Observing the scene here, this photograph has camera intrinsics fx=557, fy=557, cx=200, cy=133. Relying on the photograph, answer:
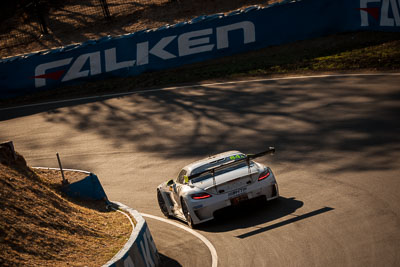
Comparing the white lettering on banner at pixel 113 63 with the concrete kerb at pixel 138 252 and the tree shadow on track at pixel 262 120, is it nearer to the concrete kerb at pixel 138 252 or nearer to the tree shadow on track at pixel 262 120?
the tree shadow on track at pixel 262 120

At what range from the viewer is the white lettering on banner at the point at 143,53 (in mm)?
27672

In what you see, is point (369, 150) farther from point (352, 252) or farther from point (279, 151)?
point (352, 252)

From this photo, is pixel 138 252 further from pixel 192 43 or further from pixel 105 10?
pixel 105 10

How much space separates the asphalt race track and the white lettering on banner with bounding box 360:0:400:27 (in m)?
4.92

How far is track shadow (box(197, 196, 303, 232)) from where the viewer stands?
11.2 metres

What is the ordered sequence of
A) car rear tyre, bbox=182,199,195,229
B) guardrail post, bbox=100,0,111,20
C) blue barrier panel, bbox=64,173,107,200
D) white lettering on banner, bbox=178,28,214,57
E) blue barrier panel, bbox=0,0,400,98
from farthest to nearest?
guardrail post, bbox=100,0,111,20 → white lettering on banner, bbox=178,28,214,57 → blue barrier panel, bbox=0,0,400,98 → blue barrier panel, bbox=64,173,107,200 → car rear tyre, bbox=182,199,195,229

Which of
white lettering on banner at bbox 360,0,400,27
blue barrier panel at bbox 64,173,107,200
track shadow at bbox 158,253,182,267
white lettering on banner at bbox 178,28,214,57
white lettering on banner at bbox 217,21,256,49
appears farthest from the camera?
white lettering on banner at bbox 178,28,214,57

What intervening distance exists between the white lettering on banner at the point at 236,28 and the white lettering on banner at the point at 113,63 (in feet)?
14.7

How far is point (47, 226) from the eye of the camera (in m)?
9.52

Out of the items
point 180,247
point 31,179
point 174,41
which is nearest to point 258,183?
point 180,247

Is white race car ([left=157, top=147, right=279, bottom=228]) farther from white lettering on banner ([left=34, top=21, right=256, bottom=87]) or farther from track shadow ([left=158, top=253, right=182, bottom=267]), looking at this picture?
white lettering on banner ([left=34, top=21, right=256, bottom=87])

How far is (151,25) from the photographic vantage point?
34.9m

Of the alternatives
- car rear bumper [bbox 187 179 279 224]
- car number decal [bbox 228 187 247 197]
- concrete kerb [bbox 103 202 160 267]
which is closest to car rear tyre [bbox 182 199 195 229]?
car rear bumper [bbox 187 179 279 224]

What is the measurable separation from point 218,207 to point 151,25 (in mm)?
25332
